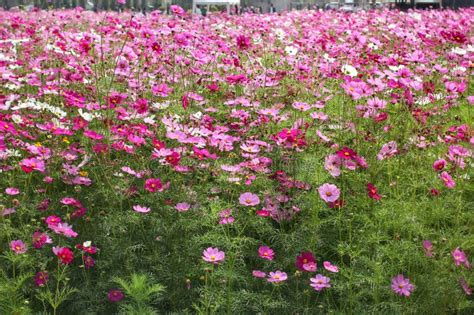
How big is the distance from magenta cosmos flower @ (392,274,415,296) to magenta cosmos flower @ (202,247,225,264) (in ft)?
2.00

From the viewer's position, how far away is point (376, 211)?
2.69m

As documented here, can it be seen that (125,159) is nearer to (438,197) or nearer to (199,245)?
(199,245)

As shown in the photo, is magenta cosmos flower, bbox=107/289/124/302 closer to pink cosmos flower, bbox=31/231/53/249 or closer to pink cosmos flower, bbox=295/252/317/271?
pink cosmos flower, bbox=31/231/53/249

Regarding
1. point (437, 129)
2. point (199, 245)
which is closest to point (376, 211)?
Answer: point (199, 245)

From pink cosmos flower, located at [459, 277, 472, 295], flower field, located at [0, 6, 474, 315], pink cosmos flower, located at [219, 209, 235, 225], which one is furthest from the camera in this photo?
pink cosmos flower, located at [219, 209, 235, 225]

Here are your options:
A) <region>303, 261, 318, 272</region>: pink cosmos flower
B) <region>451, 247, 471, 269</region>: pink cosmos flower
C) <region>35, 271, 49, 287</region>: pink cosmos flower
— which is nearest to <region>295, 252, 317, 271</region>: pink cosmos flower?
<region>303, 261, 318, 272</region>: pink cosmos flower

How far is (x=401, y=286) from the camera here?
7.14 ft

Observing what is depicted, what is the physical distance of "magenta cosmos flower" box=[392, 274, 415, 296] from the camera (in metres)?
2.17

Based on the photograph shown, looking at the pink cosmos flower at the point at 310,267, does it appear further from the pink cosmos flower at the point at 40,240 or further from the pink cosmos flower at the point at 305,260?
the pink cosmos flower at the point at 40,240

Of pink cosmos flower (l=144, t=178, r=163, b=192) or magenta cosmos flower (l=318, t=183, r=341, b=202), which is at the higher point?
pink cosmos flower (l=144, t=178, r=163, b=192)

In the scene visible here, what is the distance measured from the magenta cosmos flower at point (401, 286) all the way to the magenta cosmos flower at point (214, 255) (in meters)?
0.61

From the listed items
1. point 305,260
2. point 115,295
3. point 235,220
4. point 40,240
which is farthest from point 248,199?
point 40,240

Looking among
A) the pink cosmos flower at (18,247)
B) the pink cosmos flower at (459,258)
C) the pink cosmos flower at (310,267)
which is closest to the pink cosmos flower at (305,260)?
the pink cosmos flower at (310,267)

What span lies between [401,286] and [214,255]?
66cm
